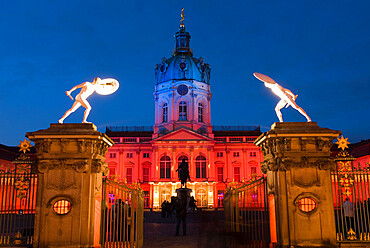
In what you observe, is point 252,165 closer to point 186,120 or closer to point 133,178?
point 186,120

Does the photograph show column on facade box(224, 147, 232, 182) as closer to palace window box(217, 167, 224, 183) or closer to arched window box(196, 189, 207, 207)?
palace window box(217, 167, 224, 183)

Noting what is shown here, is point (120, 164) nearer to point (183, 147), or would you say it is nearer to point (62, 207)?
point (183, 147)

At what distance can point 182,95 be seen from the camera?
54.7 m

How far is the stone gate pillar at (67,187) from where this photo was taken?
10.3 m

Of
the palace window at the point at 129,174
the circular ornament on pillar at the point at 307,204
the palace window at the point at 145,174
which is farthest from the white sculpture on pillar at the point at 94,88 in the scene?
the palace window at the point at 129,174

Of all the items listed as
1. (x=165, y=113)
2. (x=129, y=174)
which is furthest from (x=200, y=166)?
(x=165, y=113)

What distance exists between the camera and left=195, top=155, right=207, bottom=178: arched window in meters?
50.6

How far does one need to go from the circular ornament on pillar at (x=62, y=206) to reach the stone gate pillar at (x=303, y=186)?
6160mm

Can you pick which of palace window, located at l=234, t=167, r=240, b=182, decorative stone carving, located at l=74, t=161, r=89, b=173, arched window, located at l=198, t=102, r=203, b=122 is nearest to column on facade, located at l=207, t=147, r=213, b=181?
palace window, located at l=234, t=167, r=240, b=182

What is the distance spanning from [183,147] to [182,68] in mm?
12417

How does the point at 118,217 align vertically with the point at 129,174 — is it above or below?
below

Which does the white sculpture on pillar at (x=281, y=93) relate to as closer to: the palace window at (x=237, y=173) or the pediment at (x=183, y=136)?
the pediment at (x=183, y=136)

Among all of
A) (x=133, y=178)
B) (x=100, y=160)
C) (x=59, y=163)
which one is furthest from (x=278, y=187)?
(x=133, y=178)

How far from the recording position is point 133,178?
52406 millimetres
